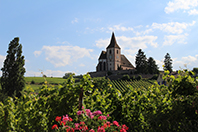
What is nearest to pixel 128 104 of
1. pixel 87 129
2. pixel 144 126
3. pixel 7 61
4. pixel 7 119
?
pixel 144 126

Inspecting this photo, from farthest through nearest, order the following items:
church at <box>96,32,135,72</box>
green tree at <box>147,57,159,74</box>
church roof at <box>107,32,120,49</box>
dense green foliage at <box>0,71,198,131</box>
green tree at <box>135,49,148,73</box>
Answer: church roof at <box>107,32,120,49</box> < church at <box>96,32,135,72</box> < green tree at <box>147,57,159,74</box> < green tree at <box>135,49,148,73</box> < dense green foliage at <box>0,71,198,131</box>

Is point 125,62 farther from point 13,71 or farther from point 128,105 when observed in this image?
point 128,105

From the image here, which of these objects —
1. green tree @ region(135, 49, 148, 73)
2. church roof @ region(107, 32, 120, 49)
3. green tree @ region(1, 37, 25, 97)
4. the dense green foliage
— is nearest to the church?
church roof @ region(107, 32, 120, 49)

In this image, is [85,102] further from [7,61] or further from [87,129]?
[7,61]

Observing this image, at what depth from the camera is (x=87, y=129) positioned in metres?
2.84

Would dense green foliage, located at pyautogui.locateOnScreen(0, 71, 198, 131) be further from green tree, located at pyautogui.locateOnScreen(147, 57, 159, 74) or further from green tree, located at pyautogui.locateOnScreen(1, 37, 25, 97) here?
green tree, located at pyautogui.locateOnScreen(147, 57, 159, 74)

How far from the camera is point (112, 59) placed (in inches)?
2462

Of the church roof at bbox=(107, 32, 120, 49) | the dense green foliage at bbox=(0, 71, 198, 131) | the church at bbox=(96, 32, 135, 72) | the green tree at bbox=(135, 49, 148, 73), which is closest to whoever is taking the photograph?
the dense green foliage at bbox=(0, 71, 198, 131)

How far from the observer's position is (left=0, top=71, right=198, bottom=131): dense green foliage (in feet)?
11.2

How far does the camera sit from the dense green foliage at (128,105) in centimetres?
342

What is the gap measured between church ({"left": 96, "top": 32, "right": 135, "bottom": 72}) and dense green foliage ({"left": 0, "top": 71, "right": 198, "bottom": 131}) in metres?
56.7

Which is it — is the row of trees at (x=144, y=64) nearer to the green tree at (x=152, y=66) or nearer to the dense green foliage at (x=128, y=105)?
the green tree at (x=152, y=66)

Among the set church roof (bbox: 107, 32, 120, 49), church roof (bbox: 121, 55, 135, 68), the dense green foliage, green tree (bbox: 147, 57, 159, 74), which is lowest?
the dense green foliage

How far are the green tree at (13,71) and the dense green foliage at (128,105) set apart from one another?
22520mm
